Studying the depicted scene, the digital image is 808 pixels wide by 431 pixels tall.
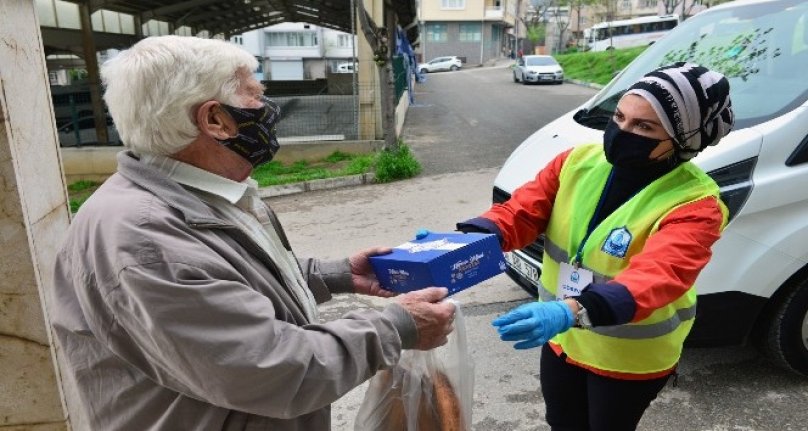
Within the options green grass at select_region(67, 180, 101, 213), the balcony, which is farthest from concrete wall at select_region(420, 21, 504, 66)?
green grass at select_region(67, 180, 101, 213)

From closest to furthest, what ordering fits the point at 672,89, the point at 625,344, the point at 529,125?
the point at 672,89, the point at 625,344, the point at 529,125

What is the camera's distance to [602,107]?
3.94m

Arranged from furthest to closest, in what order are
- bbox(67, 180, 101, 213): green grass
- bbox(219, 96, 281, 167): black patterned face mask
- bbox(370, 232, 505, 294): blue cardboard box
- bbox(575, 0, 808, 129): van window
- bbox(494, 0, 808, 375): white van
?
bbox(67, 180, 101, 213): green grass < bbox(575, 0, 808, 129): van window < bbox(494, 0, 808, 375): white van < bbox(370, 232, 505, 294): blue cardboard box < bbox(219, 96, 281, 167): black patterned face mask

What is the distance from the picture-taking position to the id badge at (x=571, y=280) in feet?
6.34

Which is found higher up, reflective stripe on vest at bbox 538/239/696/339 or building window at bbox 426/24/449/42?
building window at bbox 426/24/449/42

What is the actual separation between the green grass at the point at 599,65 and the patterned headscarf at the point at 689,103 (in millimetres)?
23034

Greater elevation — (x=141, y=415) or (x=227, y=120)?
(x=227, y=120)

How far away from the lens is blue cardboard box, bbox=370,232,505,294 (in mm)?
1736

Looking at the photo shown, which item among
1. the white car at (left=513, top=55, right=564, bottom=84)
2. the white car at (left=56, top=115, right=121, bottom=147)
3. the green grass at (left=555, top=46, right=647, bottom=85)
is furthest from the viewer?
the white car at (left=513, top=55, right=564, bottom=84)

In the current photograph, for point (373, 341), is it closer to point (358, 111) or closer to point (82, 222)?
point (82, 222)

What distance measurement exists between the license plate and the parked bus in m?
36.0

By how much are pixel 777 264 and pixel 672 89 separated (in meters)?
1.50

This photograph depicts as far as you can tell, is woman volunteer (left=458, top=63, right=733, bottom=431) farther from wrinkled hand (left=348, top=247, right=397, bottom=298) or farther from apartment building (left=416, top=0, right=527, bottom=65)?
apartment building (left=416, top=0, right=527, bottom=65)

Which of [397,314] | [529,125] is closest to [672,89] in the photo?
[397,314]
